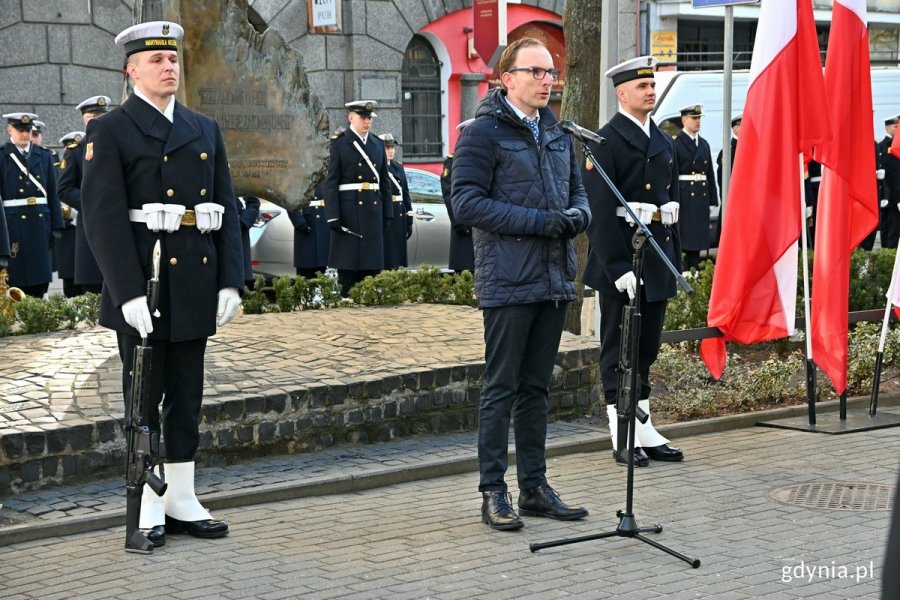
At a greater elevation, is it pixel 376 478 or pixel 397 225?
pixel 397 225

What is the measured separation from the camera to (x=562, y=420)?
8570 millimetres

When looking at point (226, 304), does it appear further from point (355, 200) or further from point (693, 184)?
point (693, 184)

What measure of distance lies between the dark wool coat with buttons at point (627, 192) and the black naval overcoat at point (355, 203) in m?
6.54

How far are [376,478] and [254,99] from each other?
3.83m

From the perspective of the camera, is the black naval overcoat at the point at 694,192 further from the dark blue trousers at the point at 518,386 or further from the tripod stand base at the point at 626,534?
the tripod stand base at the point at 626,534

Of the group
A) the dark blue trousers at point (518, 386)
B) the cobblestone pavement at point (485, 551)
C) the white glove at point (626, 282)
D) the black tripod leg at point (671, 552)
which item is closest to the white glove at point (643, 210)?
the white glove at point (626, 282)

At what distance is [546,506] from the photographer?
21.0 ft

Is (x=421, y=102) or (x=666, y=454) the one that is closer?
(x=666, y=454)

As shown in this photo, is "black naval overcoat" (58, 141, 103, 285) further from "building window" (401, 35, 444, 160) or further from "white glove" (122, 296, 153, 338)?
"building window" (401, 35, 444, 160)

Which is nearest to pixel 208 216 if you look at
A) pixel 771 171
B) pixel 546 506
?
pixel 546 506

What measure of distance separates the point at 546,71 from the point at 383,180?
26.3 ft

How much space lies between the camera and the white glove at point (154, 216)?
588 centimetres

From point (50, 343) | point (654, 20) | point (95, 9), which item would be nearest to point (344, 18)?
point (95, 9)

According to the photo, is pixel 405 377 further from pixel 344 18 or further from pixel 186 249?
pixel 344 18
